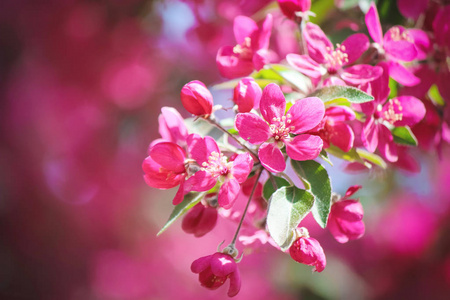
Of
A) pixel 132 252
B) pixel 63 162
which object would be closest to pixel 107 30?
pixel 63 162

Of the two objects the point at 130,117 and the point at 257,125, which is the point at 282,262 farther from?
the point at 257,125

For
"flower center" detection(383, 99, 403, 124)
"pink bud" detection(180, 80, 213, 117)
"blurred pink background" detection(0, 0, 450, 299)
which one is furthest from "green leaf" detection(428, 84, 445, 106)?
"blurred pink background" detection(0, 0, 450, 299)

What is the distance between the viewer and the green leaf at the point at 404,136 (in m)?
0.90

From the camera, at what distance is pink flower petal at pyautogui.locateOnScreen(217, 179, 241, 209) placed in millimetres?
680

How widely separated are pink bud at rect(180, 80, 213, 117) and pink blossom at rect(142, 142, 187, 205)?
0.07 m

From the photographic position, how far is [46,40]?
Result: 2311 mm

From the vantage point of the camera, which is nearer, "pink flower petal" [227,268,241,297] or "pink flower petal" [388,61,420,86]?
"pink flower petal" [227,268,241,297]

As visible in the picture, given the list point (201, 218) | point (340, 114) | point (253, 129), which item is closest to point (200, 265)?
point (201, 218)

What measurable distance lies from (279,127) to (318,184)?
4.7 inches

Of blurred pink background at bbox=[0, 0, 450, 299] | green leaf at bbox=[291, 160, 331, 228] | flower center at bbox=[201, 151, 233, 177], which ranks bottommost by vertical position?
blurred pink background at bbox=[0, 0, 450, 299]

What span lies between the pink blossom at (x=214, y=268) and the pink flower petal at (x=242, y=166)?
14 cm

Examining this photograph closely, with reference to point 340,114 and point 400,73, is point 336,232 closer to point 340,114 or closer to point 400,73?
→ point 340,114

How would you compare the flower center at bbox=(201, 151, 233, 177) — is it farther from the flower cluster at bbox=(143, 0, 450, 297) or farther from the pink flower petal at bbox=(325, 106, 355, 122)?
the pink flower petal at bbox=(325, 106, 355, 122)

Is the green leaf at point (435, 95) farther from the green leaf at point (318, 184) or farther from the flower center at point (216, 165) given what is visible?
the flower center at point (216, 165)
